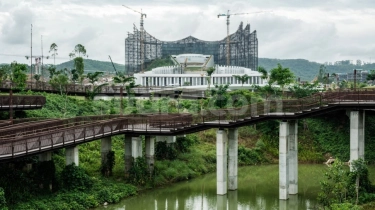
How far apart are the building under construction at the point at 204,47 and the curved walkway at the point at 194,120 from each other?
327 ft

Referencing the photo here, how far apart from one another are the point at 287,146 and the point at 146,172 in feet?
35.6

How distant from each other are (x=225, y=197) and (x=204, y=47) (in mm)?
109077

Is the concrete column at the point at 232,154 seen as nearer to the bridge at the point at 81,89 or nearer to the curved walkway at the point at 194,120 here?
the curved walkway at the point at 194,120

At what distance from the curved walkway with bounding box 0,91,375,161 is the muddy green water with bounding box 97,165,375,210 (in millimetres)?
4701

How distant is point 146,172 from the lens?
4256 centimetres

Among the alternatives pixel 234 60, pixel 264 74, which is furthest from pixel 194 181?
pixel 234 60

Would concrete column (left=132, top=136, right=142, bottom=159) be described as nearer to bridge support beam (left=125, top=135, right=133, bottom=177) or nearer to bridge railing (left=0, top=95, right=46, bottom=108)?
bridge support beam (left=125, top=135, right=133, bottom=177)

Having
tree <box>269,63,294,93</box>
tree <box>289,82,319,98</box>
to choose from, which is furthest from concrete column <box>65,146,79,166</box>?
tree <box>289,82,319,98</box>

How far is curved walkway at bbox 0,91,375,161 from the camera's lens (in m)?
35.7

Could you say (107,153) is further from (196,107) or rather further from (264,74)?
(264,74)

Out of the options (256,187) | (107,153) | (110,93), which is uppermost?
(110,93)

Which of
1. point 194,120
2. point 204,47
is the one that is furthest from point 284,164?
point 204,47

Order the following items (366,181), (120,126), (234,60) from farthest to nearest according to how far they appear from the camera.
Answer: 1. (234,60)
2. (120,126)
3. (366,181)

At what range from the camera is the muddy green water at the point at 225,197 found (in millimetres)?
37750
